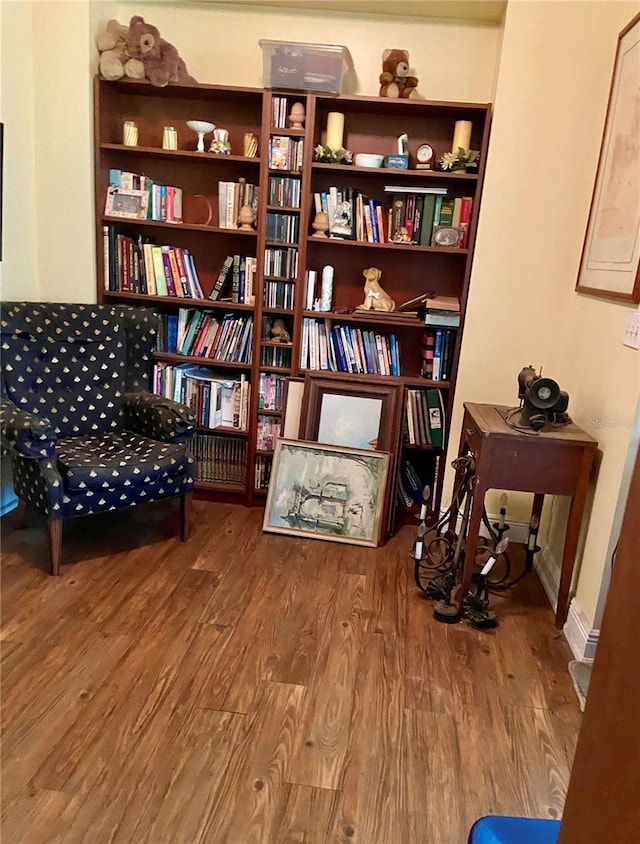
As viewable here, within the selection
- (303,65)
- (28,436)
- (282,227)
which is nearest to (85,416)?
(28,436)

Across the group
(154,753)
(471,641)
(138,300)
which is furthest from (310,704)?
(138,300)

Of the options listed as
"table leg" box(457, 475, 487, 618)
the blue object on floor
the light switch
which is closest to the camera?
the blue object on floor

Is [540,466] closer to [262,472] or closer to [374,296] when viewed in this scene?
[374,296]

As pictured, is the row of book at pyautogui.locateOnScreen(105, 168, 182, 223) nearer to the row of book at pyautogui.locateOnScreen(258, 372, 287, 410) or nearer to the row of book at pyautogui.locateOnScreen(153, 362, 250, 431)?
the row of book at pyautogui.locateOnScreen(153, 362, 250, 431)

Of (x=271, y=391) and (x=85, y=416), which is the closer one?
(x=85, y=416)

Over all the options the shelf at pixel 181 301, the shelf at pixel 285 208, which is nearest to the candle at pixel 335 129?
the shelf at pixel 285 208

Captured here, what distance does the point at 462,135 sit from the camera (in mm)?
2855

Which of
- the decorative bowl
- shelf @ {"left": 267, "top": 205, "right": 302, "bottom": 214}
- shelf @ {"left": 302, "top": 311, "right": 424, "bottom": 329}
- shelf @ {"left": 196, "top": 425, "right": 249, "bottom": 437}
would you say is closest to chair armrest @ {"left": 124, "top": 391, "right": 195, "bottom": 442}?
shelf @ {"left": 196, "top": 425, "right": 249, "bottom": 437}

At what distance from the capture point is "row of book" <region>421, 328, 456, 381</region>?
3094 mm

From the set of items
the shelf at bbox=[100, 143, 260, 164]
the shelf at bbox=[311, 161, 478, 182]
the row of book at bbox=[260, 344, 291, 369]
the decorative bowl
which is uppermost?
the decorative bowl

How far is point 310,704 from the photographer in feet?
6.25

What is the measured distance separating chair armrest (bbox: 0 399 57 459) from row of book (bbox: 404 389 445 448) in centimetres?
165

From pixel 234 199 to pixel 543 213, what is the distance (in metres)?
1.44

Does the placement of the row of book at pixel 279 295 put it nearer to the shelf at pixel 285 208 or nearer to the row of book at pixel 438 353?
the shelf at pixel 285 208
